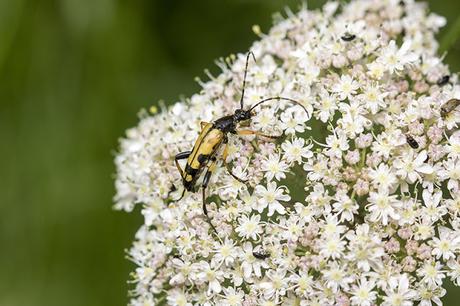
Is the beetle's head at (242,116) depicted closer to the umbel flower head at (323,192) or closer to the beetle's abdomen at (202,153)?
the umbel flower head at (323,192)

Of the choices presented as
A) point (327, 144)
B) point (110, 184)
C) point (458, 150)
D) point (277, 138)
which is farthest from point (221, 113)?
point (110, 184)

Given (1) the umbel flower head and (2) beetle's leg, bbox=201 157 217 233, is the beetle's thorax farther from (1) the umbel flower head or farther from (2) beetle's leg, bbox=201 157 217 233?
(2) beetle's leg, bbox=201 157 217 233

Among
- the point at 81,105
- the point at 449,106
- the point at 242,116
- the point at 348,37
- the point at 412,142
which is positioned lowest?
the point at 412,142

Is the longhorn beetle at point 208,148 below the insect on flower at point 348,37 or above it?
below

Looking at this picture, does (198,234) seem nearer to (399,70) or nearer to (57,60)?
(399,70)

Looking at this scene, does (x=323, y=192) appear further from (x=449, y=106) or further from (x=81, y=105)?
(x=81, y=105)

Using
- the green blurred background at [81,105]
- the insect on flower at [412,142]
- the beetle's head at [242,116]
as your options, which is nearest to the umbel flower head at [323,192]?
the insect on flower at [412,142]

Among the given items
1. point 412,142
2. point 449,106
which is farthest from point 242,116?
point 449,106
